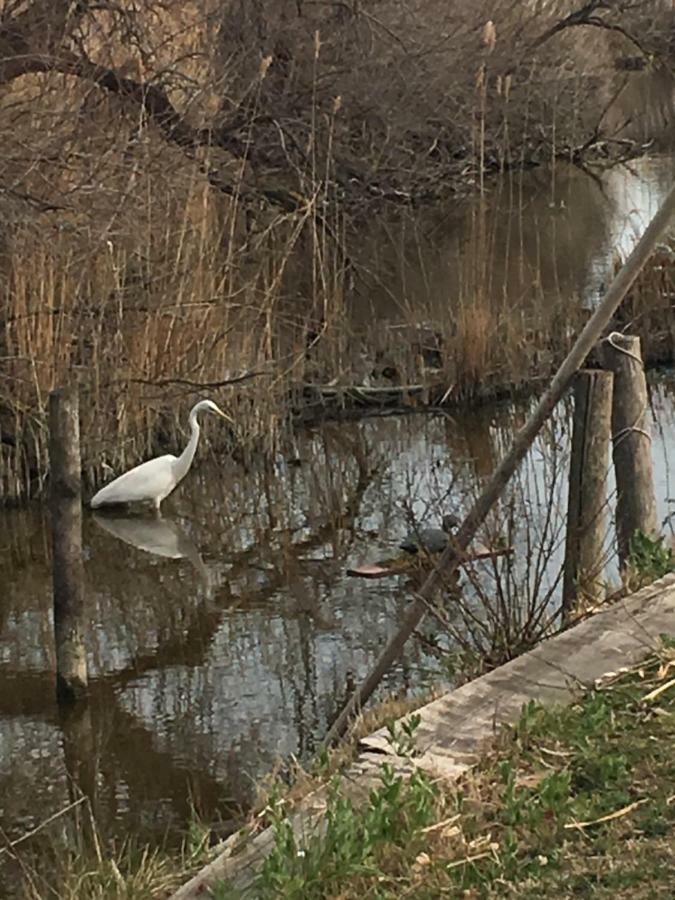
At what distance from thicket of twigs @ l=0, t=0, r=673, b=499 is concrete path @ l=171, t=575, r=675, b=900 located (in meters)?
4.76

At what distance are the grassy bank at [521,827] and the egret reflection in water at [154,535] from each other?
14.9 feet

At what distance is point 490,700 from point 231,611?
3432mm

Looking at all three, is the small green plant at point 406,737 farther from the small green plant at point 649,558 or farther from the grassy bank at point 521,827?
the small green plant at point 649,558

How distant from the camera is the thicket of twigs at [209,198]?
8.37m

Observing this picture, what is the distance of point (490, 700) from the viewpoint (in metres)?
3.65

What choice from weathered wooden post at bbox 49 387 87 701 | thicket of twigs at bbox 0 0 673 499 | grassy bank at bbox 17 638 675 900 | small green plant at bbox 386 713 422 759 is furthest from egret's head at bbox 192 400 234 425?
small green plant at bbox 386 713 422 759

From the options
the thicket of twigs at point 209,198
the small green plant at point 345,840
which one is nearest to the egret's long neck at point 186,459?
the thicket of twigs at point 209,198

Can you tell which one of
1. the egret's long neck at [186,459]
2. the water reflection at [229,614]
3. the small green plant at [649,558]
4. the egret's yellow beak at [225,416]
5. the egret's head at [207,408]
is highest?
the egret's head at [207,408]

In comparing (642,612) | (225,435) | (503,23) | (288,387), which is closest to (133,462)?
(225,435)

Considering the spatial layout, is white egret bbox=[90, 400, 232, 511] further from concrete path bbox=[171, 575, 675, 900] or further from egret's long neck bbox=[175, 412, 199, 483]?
concrete path bbox=[171, 575, 675, 900]

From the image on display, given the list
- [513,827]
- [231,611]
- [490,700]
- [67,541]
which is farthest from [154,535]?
[513,827]

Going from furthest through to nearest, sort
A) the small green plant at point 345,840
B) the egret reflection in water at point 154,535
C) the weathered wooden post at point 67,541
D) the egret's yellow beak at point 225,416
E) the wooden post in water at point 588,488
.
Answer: the egret's yellow beak at point 225,416 → the egret reflection in water at point 154,535 → the weathered wooden post at point 67,541 → the wooden post in water at point 588,488 → the small green plant at point 345,840

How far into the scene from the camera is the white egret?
316 inches

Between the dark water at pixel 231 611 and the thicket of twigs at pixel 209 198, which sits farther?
the thicket of twigs at pixel 209 198
